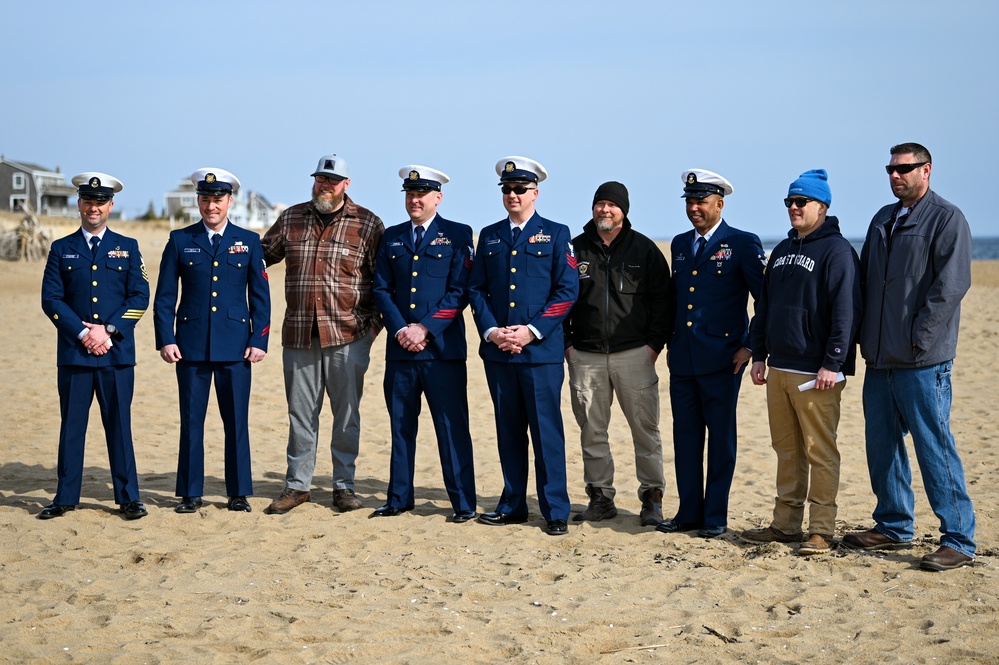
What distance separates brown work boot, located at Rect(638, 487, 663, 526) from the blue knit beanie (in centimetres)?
212

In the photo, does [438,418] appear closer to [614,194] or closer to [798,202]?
[614,194]

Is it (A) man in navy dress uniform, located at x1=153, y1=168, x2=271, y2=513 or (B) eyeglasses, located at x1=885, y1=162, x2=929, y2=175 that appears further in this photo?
(A) man in navy dress uniform, located at x1=153, y1=168, x2=271, y2=513

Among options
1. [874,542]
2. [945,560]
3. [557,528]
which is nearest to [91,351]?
[557,528]

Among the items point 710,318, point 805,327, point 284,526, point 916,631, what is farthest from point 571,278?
point 916,631

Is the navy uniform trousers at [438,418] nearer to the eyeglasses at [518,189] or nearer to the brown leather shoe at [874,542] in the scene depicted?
the eyeglasses at [518,189]

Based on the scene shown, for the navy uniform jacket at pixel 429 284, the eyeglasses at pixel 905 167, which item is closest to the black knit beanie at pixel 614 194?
the navy uniform jacket at pixel 429 284

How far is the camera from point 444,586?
17.3ft

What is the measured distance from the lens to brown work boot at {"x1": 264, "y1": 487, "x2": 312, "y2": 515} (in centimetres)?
679

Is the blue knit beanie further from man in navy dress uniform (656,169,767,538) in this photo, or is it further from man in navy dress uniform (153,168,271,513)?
man in navy dress uniform (153,168,271,513)

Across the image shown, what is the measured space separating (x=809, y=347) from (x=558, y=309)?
1.53m

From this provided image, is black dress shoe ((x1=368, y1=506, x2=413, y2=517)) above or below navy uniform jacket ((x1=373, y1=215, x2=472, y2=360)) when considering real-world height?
below

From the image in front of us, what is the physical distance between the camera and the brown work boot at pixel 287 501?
22.3 ft

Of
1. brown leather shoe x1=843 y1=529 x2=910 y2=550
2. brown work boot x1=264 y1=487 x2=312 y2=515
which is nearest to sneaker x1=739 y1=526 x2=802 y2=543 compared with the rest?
brown leather shoe x1=843 y1=529 x2=910 y2=550

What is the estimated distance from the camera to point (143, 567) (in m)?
5.63
